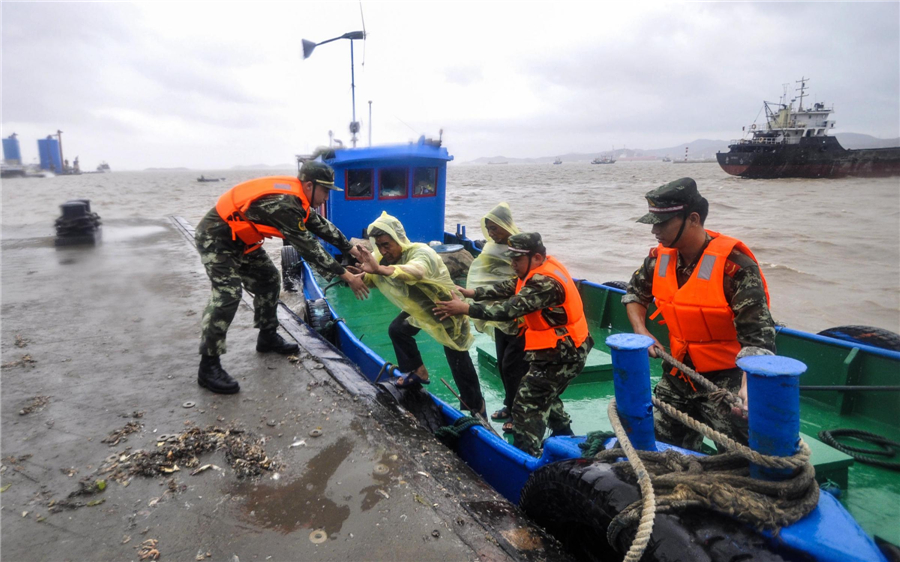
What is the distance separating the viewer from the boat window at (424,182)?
925cm

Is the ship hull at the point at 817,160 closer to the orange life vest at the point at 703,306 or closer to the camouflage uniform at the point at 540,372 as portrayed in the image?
the camouflage uniform at the point at 540,372

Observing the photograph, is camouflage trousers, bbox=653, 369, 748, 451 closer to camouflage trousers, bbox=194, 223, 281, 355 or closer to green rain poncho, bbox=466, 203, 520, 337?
green rain poncho, bbox=466, 203, 520, 337

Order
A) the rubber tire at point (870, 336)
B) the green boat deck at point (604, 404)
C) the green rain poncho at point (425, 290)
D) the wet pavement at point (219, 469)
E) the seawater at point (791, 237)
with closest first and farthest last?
the wet pavement at point (219, 469) < the green boat deck at point (604, 404) < the green rain poncho at point (425, 290) < the rubber tire at point (870, 336) < the seawater at point (791, 237)

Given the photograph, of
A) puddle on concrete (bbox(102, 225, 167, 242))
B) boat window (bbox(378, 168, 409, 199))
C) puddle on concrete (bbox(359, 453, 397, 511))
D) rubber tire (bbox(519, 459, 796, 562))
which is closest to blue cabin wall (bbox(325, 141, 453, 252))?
boat window (bbox(378, 168, 409, 199))

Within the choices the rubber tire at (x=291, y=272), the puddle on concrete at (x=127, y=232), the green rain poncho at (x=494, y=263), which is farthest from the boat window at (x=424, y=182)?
the puddle on concrete at (x=127, y=232)

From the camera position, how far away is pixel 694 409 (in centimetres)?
272

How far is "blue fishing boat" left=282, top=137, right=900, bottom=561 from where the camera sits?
4.91ft

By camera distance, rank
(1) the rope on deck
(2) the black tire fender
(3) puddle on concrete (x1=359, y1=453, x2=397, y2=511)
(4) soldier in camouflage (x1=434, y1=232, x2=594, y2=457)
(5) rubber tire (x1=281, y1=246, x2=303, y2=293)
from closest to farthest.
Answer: (3) puddle on concrete (x1=359, y1=453, x2=397, y2=511), (4) soldier in camouflage (x1=434, y1=232, x2=594, y2=457), (1) the rope on deck, (2) the black tire fender, (5) rubber tire (x1=281, y1=246, x2=303, y2=293)

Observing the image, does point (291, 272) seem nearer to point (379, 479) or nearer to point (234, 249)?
point (234, 249)

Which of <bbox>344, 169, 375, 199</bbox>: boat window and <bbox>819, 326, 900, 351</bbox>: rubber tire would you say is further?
<bbox>344, 169, 375, 199</bbox>: boat window

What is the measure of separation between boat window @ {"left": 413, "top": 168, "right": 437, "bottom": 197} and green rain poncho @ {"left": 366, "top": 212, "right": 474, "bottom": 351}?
534cm

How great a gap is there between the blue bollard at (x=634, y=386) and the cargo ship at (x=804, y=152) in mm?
45460

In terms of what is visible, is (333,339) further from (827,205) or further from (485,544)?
(827,205)

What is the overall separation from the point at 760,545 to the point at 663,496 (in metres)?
0.28
